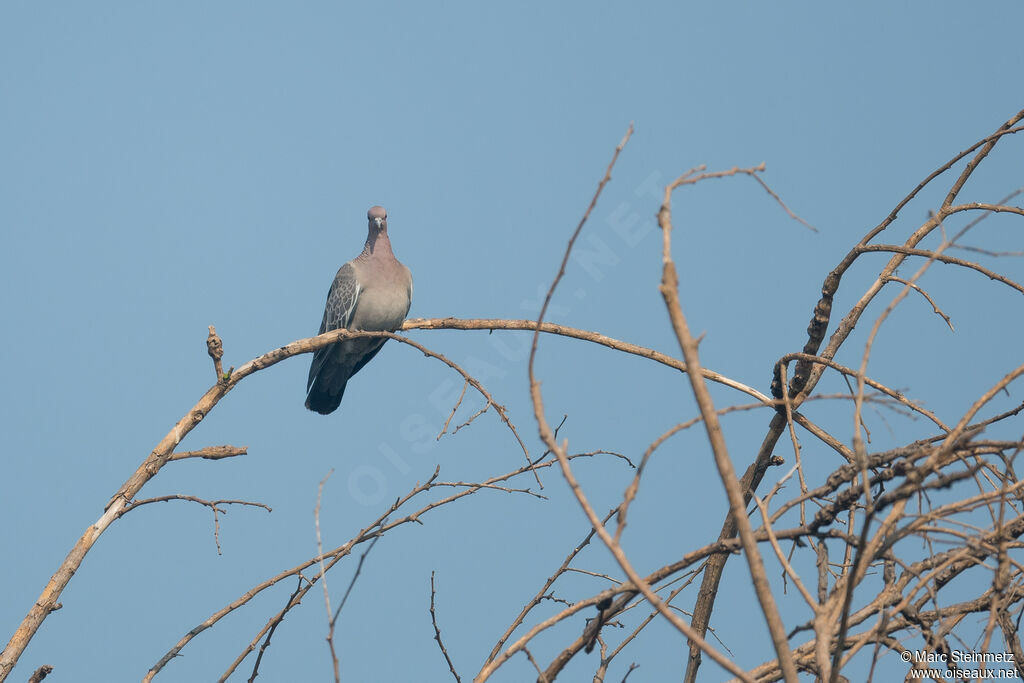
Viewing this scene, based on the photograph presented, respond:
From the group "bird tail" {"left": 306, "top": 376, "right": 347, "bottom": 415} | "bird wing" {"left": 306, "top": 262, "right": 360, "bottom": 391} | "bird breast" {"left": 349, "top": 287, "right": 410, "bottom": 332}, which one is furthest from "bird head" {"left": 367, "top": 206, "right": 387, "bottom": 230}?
"bird tail" {"left": 306, "top": 376, "right": 347, "bottom": 415}

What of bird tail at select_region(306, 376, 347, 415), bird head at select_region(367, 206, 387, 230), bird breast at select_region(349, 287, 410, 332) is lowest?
bird tail at select_region(306, 376, 347, 415)

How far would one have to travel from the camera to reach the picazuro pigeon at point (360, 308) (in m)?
7.34

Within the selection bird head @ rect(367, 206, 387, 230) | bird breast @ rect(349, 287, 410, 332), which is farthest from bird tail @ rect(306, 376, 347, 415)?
bird head @ rect(367, 206, 387, 230)

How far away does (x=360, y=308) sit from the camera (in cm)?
732

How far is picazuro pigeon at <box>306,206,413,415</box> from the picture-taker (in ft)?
24.1

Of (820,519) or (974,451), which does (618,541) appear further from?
(974,451)

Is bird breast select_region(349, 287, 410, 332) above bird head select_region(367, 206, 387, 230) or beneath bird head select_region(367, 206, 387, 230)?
beneath

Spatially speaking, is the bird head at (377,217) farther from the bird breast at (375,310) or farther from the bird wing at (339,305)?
the bird breast at (375,310)

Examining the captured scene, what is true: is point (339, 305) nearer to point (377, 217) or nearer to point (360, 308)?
point (360, 308)

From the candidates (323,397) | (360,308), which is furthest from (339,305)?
(323,397)

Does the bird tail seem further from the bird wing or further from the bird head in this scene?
the bird head

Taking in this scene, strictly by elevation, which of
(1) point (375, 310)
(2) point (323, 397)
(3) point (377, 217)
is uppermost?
(3) point (377, 217)

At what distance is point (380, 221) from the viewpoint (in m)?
7.82

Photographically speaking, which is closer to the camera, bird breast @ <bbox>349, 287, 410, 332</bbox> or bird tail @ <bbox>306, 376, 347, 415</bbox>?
bird breast @ <bbox>349, 287, 410, 332</bbox>
